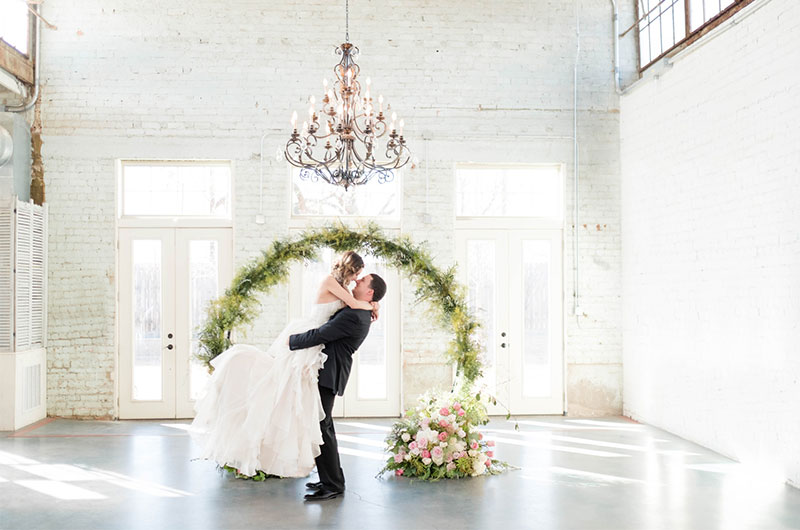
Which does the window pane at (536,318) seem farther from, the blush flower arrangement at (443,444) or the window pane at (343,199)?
the blush flower arrangement at (443,444)

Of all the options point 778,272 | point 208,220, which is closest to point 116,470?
point 208,220

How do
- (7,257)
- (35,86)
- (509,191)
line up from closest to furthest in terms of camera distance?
(7,257), (35,86), (509,191)

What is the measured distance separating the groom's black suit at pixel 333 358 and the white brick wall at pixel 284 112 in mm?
3108

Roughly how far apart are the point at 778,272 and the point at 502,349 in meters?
3.51

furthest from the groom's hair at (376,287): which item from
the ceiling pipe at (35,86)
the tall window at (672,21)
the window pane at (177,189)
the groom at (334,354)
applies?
the ceiling pipe at (35,86)

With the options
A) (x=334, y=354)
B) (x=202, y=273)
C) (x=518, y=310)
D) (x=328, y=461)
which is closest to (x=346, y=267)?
(x=334, y=354)

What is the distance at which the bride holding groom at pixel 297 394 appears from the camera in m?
5.03

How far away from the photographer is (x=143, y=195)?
827cm

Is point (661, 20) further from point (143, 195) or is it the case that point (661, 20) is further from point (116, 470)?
point (116, 470)

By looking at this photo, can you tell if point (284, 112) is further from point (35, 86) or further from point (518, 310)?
point (518, 310)

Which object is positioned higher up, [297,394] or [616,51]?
[616,51]

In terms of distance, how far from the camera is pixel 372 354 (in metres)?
8.28

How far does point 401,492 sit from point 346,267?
1.70 metres

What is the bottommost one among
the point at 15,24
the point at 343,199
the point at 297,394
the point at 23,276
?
the point at 297,394
